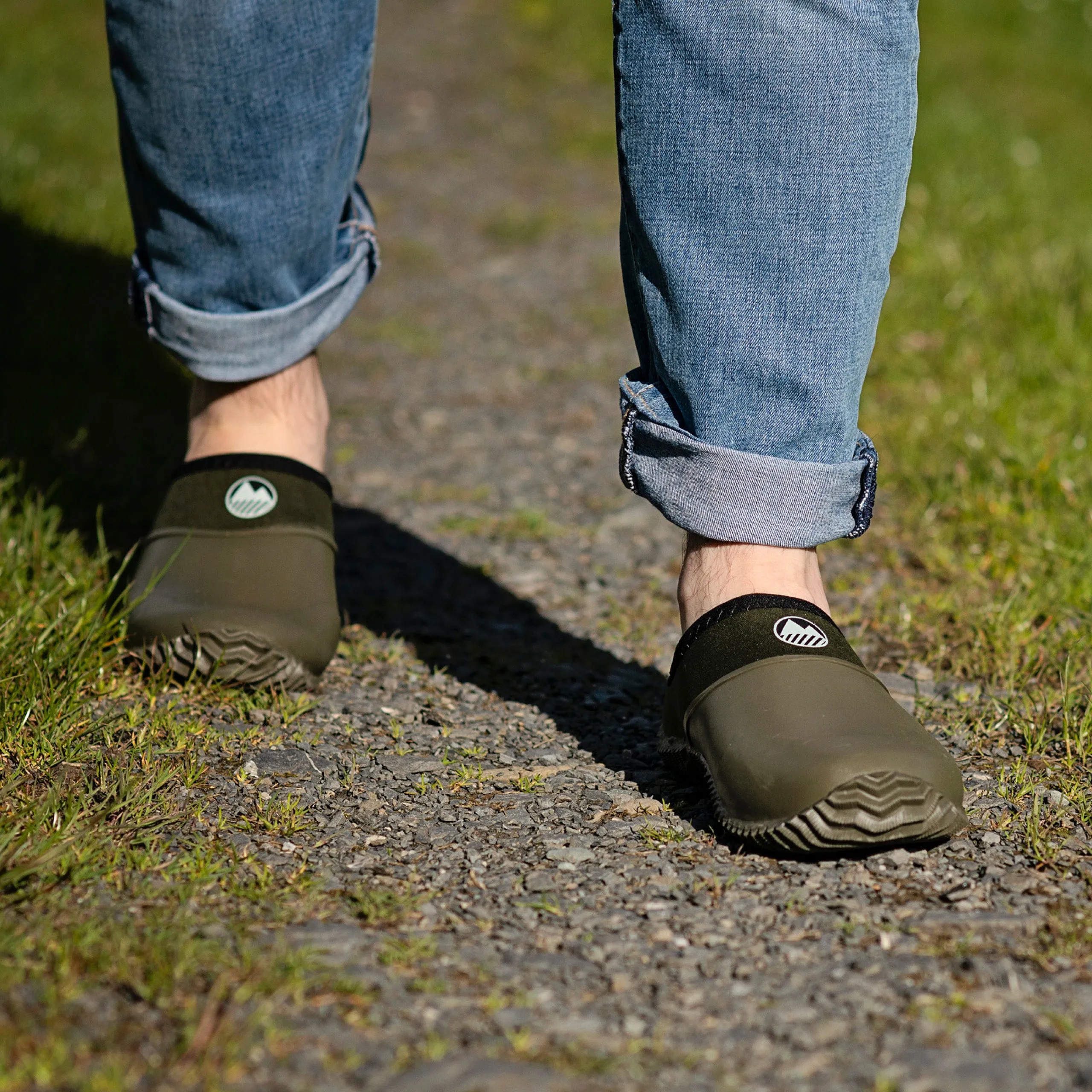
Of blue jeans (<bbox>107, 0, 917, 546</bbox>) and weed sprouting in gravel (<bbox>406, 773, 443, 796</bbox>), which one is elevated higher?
blue jeans (<bbox>107, 0, 917, 546</bbox>)

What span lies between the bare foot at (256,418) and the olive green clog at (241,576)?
1.3 inches

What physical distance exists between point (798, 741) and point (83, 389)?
7.44 feet

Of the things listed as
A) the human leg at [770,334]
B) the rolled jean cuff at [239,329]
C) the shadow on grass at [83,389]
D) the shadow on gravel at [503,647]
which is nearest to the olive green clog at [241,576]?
the rolled jean cuff at [239,329]

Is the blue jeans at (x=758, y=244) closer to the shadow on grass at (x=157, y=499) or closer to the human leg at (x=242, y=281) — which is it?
the shadow on grass at (x=157, y=499)

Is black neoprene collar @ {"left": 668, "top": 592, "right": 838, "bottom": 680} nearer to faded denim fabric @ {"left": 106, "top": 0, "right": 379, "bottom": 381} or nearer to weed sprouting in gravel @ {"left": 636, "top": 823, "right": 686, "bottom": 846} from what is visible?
weed sprouting in gravel @ {"left": 636, "top": 823, "right": 686, "bottom": 846}

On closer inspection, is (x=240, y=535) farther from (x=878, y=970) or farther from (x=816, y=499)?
(x=878, y=970)

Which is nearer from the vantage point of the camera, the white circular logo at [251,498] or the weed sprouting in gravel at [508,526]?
the white circular logo at [251,498]

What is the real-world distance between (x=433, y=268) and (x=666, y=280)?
10.6 ft

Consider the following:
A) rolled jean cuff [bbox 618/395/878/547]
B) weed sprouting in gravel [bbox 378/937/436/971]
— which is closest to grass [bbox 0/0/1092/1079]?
weed sprouting in gravel [bbox 378/937/436/971]

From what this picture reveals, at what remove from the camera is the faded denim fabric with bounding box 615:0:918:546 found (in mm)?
1446

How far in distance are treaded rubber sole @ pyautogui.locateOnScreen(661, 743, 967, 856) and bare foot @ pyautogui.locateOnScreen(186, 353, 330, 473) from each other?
3.32ft

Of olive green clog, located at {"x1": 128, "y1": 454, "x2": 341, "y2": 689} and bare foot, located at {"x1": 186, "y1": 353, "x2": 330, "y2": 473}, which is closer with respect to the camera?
olive green clog, located at {"x1": 128, "y1": 454, "x2": 341, "y2": 689}

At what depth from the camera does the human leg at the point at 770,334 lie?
143 cm

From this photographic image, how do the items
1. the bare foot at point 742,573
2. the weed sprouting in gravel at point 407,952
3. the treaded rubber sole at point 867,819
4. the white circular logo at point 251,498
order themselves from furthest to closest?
the white circular logo at point 251,498
the bare foot at point 742,573
the treaded rubber sole at point 867,819
the weed sprouting in gravel at point 407,952
